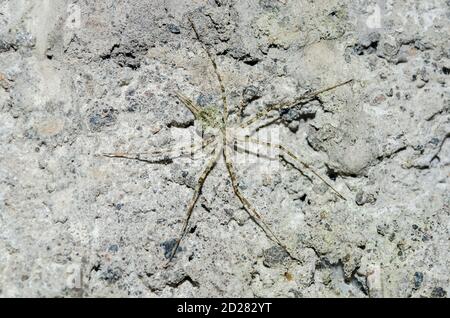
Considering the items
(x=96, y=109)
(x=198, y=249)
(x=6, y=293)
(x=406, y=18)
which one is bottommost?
(x=6, y=293)

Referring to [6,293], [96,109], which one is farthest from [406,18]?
[6,293]

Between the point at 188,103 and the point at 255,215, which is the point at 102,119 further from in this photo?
the point at 255,215

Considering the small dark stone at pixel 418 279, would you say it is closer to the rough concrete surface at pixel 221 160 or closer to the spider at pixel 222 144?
the rough concrete surface at pixel 221 160

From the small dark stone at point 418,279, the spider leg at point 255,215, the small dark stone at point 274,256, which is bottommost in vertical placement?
the small dark stone at point 418,279

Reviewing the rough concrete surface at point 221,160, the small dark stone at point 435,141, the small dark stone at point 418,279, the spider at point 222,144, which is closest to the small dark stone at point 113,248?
the rough concrete surface at point 221,160

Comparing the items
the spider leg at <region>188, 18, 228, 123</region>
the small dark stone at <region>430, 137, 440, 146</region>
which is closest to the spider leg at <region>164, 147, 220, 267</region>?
the spider leg at <region>188, 18, 228, 123</region>

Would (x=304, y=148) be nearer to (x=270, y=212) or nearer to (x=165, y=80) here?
(x=270, y=212)

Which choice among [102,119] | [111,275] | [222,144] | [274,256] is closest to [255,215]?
[274,256]
